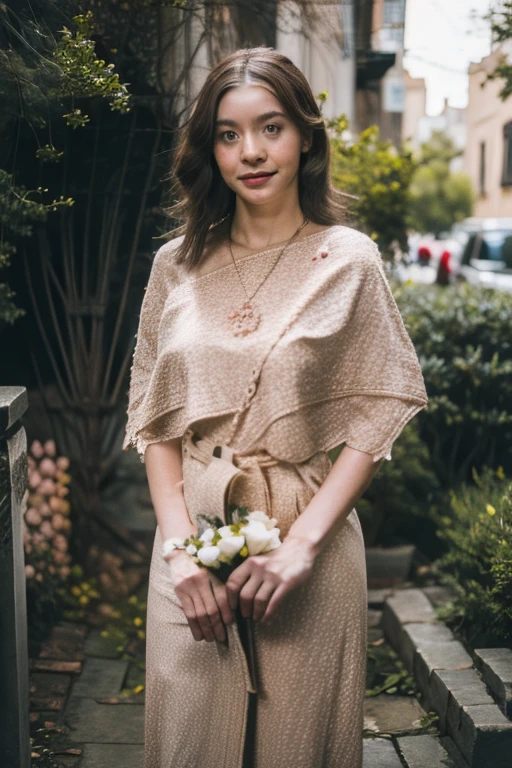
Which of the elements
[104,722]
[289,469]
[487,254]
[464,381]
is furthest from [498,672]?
[487,254]

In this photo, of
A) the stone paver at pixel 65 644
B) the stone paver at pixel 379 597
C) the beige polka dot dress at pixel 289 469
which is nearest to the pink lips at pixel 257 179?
the beige polka dot dress at pixel 289 469

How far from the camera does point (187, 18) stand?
11.3ft

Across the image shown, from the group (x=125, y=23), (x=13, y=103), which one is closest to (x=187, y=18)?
(x=125, y=23)

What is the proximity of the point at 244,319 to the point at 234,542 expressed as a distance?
1.75 ft

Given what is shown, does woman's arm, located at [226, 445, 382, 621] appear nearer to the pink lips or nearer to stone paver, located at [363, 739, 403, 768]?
the pink lips

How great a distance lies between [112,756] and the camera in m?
3.25

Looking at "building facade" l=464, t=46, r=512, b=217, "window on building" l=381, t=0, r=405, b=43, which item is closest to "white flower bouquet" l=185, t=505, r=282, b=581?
"window on building" l=381, t=0, r=405, b=43

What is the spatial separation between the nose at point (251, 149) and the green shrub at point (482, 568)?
6.56 ft

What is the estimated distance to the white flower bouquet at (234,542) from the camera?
186cm

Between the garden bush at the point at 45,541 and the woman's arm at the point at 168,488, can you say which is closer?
the woman's arm at the point at 168,488

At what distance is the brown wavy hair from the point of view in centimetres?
208

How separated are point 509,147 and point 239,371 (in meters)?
22.2

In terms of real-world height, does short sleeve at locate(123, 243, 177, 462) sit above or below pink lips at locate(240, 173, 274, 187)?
below

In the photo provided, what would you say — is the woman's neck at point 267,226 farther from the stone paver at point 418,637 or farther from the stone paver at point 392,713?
the stone paver at point 418,637
